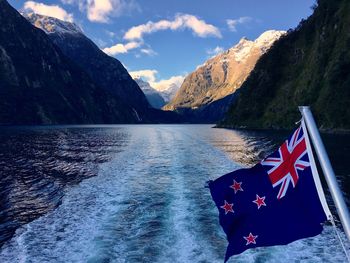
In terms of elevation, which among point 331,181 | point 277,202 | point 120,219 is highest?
point 331,181

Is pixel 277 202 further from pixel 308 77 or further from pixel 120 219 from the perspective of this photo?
pixel 308 77

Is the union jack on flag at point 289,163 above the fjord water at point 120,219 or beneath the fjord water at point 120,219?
above

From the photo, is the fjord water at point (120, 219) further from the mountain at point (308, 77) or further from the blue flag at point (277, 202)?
the mountain at point (308, 77)

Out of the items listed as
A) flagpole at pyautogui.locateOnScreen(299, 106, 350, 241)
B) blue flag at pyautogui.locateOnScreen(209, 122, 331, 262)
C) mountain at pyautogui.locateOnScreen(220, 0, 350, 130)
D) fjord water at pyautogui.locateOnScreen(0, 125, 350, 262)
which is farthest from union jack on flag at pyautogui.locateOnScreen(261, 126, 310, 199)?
mountain at pyautogui.locateOnScreen(220, 0, 350, 130)

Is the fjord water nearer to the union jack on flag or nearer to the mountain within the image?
the union jack on flag

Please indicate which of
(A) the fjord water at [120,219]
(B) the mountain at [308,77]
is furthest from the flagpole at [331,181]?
(B) the mountain at [308,77]

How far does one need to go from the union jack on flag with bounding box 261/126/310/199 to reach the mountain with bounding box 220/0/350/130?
97.8 meters

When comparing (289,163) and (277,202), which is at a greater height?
(289,163)

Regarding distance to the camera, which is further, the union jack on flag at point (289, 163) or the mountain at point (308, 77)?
the mountain at point (308, 77)

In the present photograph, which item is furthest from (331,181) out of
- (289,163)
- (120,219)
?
(120,219)

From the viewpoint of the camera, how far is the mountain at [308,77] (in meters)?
107

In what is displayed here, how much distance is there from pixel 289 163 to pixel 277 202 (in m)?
0.81

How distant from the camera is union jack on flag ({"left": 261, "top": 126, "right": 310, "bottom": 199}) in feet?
23.8

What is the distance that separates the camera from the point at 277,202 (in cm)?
753
